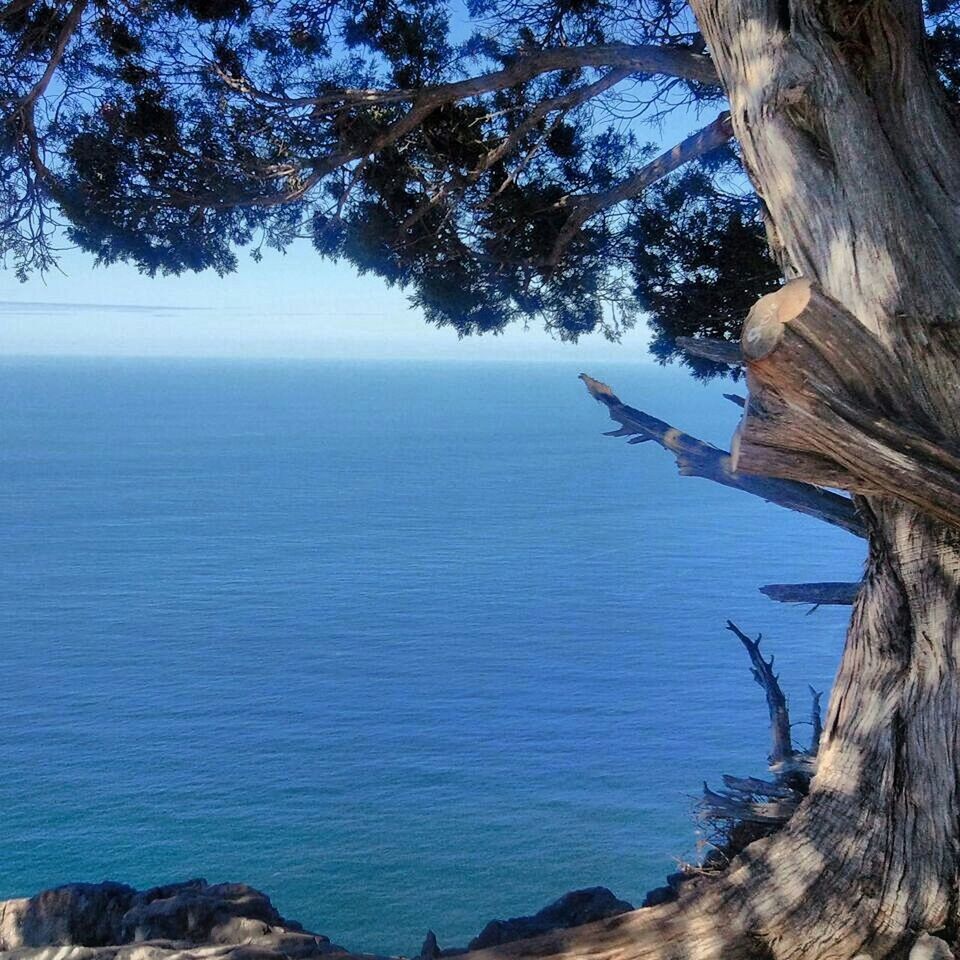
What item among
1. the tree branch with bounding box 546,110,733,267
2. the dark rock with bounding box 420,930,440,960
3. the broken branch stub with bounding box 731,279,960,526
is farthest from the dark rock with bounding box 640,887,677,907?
the tree branch with bounding box 546,110,733,267

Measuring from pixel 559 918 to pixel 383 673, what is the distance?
35.9 ft

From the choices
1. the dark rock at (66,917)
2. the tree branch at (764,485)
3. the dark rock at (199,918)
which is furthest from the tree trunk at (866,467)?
the dark rock at (66,917)

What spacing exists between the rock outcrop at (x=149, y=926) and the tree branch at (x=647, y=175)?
109 inches

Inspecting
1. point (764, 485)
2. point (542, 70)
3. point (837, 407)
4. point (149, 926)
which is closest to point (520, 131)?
point (542, 70)

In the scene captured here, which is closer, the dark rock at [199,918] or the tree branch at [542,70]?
the dark rock at [199,918]

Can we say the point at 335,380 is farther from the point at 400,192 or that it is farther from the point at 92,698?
the point at 400,192

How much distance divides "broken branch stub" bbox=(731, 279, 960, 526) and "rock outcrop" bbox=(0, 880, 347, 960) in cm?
170

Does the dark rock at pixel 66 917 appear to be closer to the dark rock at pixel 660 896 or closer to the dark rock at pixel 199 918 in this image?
the dark rock at pixel 199 918

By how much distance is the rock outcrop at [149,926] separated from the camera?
275 centimetres

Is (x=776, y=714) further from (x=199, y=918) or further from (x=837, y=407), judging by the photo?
(x=199, y=918)

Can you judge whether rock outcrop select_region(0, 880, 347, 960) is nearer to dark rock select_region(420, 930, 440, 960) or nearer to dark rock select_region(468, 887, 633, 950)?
dark rock select_region(420, 930, 440, 960)

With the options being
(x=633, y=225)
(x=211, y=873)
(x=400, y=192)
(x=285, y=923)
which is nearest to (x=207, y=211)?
(x=400, y=192)

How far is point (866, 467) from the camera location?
2.14 m

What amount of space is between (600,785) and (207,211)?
23.7 ft
